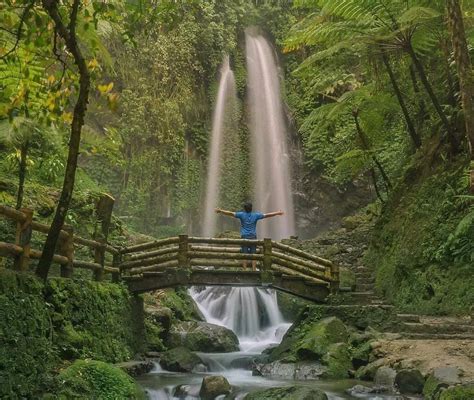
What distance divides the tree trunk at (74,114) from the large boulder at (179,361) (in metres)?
4.34

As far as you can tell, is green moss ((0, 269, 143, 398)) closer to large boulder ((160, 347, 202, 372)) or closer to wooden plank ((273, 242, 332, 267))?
large boulder ((160, 347, 202, 372))

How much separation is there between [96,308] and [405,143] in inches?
451

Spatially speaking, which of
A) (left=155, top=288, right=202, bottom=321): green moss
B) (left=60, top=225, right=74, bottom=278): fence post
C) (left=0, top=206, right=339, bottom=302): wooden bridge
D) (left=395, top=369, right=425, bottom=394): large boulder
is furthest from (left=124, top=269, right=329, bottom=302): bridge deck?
(left=395, top=369, right=425, bottom=394): large boulder

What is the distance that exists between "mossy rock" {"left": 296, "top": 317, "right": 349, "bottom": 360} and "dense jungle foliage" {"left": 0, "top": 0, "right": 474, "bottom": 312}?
6.02ft

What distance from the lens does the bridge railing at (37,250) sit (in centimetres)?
642

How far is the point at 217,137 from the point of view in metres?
27.0

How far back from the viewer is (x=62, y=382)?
20.5ft

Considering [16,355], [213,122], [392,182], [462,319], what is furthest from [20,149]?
[213,122]

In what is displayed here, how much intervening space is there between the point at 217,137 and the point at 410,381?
20.5 metres

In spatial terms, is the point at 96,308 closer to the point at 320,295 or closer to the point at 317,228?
the point at 320,295

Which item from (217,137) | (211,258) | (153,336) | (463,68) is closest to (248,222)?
(211,258)

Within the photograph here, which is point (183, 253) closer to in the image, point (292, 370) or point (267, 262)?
point (267, 262)

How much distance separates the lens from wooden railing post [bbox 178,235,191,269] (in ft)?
37.6

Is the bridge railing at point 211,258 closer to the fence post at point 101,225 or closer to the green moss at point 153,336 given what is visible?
the fence post at point 101,225
